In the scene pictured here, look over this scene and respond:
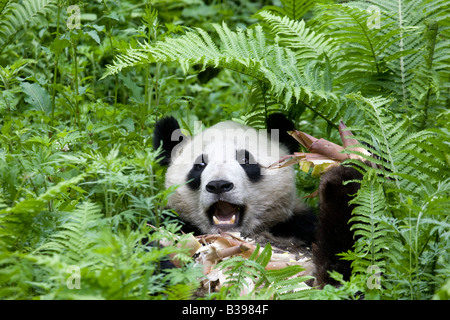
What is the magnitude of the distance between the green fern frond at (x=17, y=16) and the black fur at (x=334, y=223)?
10.3 feet

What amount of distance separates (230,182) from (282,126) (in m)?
0.83

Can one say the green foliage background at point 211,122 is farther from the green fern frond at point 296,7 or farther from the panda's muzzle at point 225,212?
the panda's muzzle at point 225,212

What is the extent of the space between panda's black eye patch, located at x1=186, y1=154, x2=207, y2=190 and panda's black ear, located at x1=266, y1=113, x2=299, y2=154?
662 mm

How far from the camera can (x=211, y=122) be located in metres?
7.04

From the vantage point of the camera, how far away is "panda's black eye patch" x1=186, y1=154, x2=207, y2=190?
4.40m

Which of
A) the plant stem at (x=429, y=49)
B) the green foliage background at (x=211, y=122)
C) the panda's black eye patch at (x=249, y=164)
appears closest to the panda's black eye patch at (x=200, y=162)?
the panda's black eye patch at (x=249, y=164)

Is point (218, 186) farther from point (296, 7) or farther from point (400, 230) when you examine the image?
point (296, 7)

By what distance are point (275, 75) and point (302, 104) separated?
42cm

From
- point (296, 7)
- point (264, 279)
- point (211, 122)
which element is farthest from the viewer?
point (211, 122)

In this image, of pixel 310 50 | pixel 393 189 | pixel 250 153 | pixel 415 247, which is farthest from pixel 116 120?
pixel 415 247

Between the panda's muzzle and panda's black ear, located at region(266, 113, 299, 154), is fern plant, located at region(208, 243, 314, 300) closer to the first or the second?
the panda's muzzle

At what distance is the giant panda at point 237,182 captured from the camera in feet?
13.8

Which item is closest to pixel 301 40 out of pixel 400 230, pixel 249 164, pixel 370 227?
pixel 249 164

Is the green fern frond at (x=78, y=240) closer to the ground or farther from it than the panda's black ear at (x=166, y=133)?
closer to the ground
